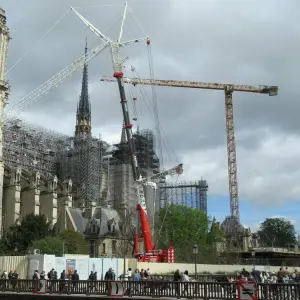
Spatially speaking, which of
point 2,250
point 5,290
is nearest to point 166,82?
point 2,250

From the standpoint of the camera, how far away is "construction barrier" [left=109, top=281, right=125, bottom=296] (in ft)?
83.3

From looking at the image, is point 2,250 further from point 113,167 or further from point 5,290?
point 113,167

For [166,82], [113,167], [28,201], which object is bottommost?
[28,201]

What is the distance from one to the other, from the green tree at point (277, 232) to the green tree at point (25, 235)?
→ 10676 cm

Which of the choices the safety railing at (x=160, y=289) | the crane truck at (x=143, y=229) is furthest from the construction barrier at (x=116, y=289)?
the crane truck at (x=143, y=229)

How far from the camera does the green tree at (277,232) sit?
15850cm

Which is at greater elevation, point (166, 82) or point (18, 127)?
point (166, 82)

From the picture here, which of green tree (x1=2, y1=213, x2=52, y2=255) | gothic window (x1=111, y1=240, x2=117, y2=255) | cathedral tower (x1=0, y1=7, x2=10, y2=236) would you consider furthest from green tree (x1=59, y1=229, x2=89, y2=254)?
cathedral tower (x1=0, y1=7, x2=10, y2=236)

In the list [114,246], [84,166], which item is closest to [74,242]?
[114,246]

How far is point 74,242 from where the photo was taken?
6731cm

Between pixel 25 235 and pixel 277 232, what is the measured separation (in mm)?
118205

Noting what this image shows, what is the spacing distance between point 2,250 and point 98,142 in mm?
46757

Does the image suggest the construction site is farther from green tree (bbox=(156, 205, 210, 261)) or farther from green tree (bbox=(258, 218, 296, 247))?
green tree (bbox=(258, 218, 296, 247))

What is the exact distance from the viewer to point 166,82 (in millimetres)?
110375
